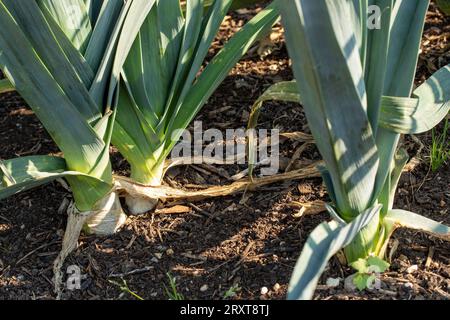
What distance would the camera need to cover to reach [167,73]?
1980mm

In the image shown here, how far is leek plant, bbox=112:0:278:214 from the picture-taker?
6.33 ft

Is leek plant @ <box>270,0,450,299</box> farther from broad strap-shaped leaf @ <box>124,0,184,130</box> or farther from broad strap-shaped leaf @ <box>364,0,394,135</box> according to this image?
broad strap-shaped leaf @ <box>124,0,184,130</box>

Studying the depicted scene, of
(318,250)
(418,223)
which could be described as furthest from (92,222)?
(418,223)

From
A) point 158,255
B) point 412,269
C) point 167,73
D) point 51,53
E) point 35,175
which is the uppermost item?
point 51,53

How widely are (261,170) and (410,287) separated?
1.91 feet

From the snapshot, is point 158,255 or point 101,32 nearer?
point 101,32

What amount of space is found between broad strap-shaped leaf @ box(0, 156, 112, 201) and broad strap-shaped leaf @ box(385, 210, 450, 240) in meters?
0.69

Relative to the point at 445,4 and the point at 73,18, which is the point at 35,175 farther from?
the point at 445,4

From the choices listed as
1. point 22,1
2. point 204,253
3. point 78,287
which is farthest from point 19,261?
point 22,1

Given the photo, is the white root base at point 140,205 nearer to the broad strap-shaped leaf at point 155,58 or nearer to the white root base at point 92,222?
the white root base at point 92,222

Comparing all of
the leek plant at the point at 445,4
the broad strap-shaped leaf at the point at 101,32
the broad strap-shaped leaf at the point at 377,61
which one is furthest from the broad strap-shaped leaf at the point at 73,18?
the leek plant at the point at 445,4

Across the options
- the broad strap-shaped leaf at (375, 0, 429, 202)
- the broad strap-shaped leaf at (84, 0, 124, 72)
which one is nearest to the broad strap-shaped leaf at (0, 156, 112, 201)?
the broad strap-shaped leaf at (84, 0, 124, 72)

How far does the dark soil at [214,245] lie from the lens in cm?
182

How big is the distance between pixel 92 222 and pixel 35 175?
0.25 m
